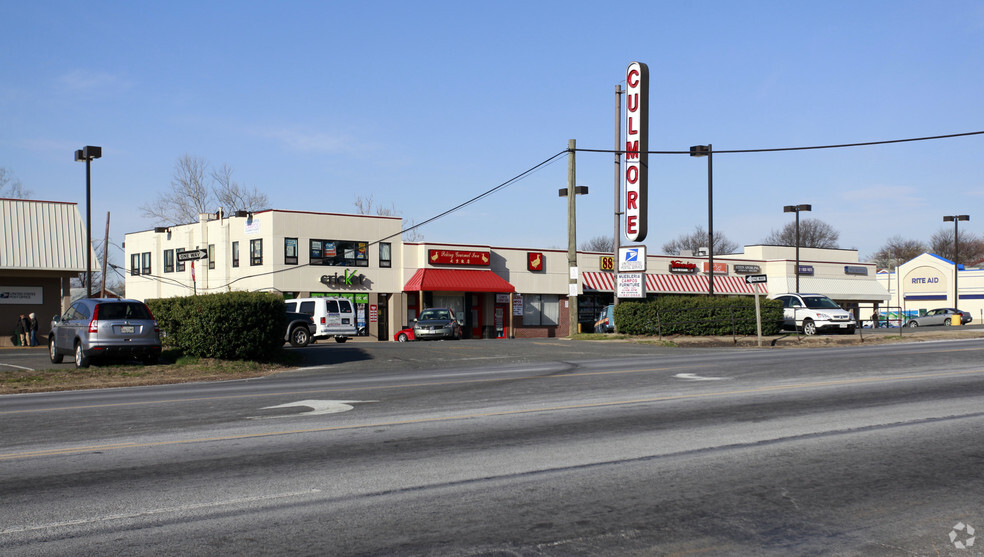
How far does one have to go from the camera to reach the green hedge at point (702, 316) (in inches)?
1224

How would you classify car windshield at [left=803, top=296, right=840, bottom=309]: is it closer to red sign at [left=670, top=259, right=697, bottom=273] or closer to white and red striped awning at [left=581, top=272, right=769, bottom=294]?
white and red striped awning at [left=581, top=272, right=769, bottom=294]

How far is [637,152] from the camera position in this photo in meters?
33.1

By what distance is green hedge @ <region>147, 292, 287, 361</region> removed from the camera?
68.7 ft

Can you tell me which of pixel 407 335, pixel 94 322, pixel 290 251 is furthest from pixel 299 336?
pixel 290 251

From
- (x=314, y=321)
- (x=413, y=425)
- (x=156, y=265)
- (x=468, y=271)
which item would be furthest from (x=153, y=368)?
(x=156, y=265)

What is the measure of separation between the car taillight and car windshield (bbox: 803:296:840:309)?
2588 cm

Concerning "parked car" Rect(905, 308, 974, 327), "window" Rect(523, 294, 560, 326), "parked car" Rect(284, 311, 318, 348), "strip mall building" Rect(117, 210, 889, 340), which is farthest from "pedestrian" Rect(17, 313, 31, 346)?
"parked car" Rect(905, 308, 974, 327)

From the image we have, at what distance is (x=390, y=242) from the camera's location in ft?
160

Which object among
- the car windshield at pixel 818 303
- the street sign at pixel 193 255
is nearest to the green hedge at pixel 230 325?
the car windshield at pixel 818 303

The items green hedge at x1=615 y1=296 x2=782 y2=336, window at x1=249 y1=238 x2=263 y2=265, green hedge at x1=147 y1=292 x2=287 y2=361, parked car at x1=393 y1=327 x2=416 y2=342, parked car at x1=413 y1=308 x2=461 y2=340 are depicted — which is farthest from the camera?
window at x1=249 y1=238 x2=263 y2=265

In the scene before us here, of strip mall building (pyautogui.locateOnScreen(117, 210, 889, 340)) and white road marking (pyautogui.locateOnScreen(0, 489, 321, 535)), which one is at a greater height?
strip mall building (pyautogui.locateOnScreen(117, 210, 889, 340))

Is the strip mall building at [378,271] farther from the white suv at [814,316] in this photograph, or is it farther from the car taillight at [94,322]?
the car taillight at [94,322]

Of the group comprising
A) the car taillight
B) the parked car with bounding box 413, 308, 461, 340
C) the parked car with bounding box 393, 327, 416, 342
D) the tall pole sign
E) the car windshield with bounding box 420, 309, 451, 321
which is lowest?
the parked car with bounding box 393, 327, 416, 342

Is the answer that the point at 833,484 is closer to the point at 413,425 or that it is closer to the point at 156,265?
the point at 413,425
